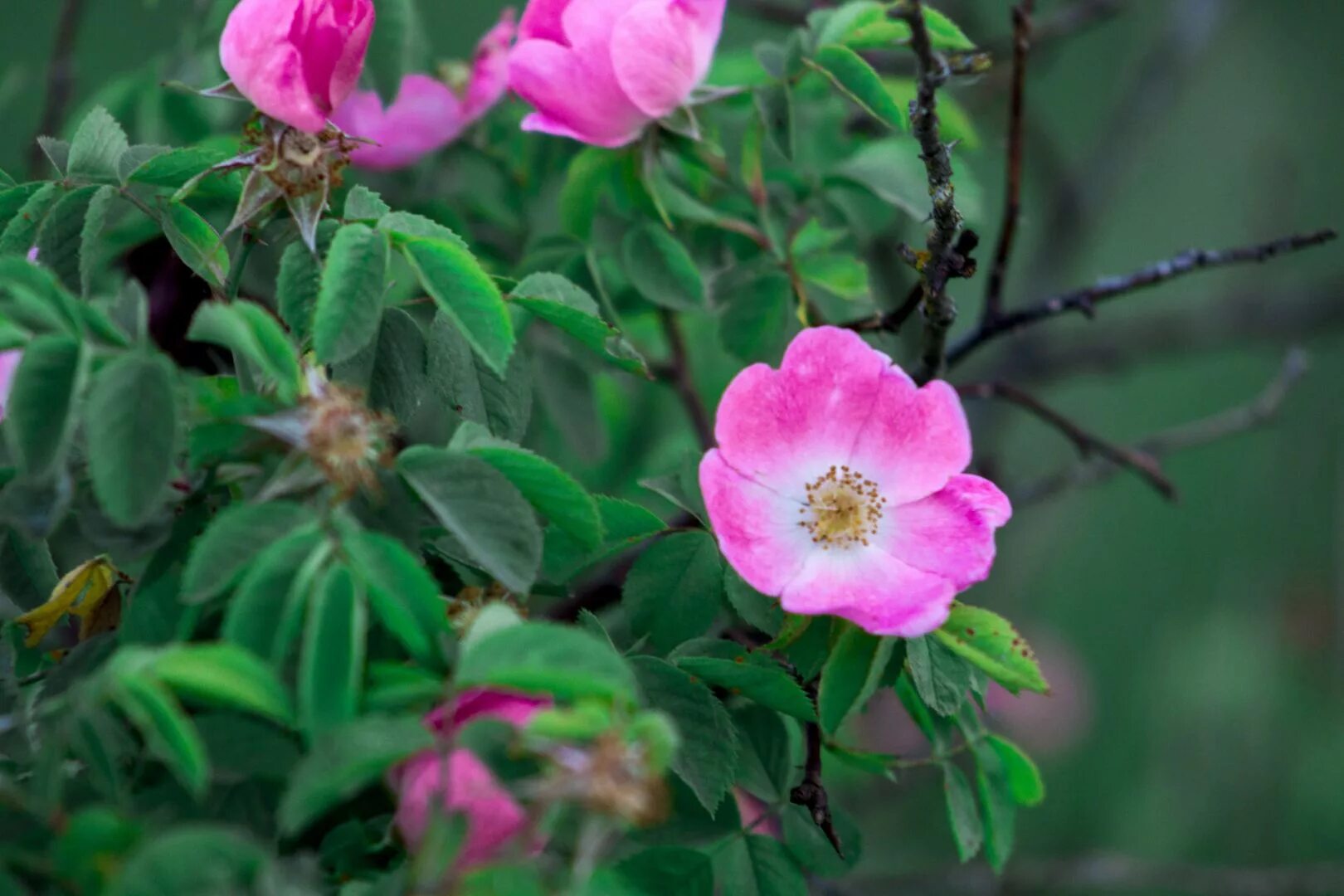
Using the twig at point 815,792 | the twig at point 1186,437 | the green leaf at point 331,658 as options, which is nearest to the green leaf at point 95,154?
the green leaf at point 331,658

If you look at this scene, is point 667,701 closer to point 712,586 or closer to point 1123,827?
point 712,586

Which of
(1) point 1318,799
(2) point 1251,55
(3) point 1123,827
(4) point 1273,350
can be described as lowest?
(3) point 1123,827

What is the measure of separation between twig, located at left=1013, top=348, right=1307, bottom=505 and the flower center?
28 cm

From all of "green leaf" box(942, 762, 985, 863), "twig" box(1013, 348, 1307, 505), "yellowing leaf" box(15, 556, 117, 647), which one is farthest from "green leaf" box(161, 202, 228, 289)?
"twig" box(1013, 348, 1307, 505)

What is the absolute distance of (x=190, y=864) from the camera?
0.92 ft

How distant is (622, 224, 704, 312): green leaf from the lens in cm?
56

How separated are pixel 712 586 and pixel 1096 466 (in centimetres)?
40

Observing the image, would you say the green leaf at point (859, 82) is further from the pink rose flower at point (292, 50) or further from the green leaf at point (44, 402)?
the green leaf at point (44, 402)

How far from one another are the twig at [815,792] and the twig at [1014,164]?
0.26 m

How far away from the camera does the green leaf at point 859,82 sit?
0.52 meters

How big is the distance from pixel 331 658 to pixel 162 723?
0.04m

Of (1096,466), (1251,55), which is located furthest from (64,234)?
(1251,55)

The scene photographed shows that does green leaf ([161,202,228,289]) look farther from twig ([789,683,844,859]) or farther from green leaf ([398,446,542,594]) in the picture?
twig ([789,683,844,859])

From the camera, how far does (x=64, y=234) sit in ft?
1.45
